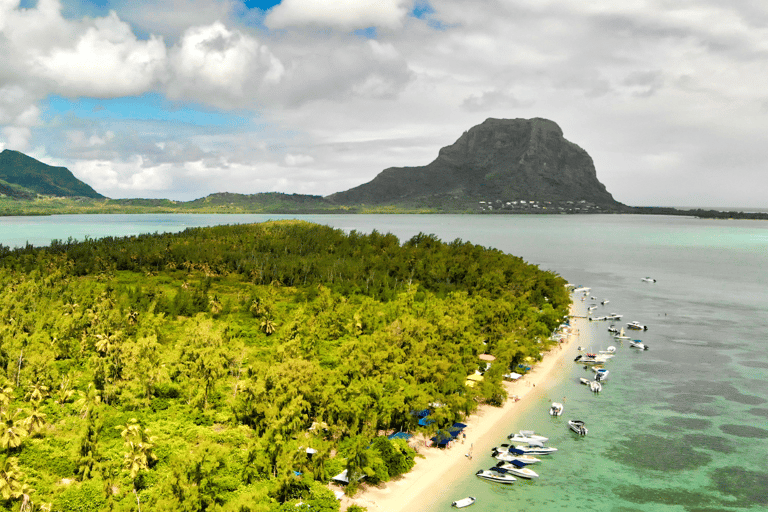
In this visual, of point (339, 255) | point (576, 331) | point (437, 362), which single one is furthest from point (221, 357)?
point (339, 255)

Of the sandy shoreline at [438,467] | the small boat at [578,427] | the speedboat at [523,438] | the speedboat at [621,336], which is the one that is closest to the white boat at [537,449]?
the speedboat at [523,438]

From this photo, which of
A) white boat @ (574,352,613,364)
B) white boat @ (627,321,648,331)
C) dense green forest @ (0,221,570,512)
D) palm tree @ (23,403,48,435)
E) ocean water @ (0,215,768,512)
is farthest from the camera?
white boat @ (627,321,648,331)

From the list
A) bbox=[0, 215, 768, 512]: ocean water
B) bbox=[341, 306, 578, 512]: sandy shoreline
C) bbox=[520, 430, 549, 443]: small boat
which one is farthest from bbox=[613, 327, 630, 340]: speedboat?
bbox=[520, 430, 549, 443]: small boat

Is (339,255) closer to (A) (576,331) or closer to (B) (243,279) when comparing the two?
(B) (243,279)

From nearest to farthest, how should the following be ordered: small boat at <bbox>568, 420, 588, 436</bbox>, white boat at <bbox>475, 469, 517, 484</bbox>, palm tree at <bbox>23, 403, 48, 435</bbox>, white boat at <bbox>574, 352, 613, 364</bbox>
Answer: palm tree at <bbox>23, 403, 48, 435</bbox> < white boat at <bbox>475, 469, 517, 484</bbox> < small boat at <bbox>568, 420, 588, 436</bbox> < white boat at <bbox>574, 352, 613, 364</bbox>

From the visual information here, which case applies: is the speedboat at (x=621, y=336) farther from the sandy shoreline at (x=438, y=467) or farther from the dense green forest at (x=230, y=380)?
the sandy shoreline at (x=438, y=467)

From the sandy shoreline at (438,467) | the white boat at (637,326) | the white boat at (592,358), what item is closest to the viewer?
the sandy shoreline at (438,467)

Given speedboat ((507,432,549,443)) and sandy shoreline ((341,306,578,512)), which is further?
speedboat ((507,432,549,443))

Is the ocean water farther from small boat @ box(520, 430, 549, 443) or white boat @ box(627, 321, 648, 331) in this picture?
white boat @ box(627, 321, 648, 331)
